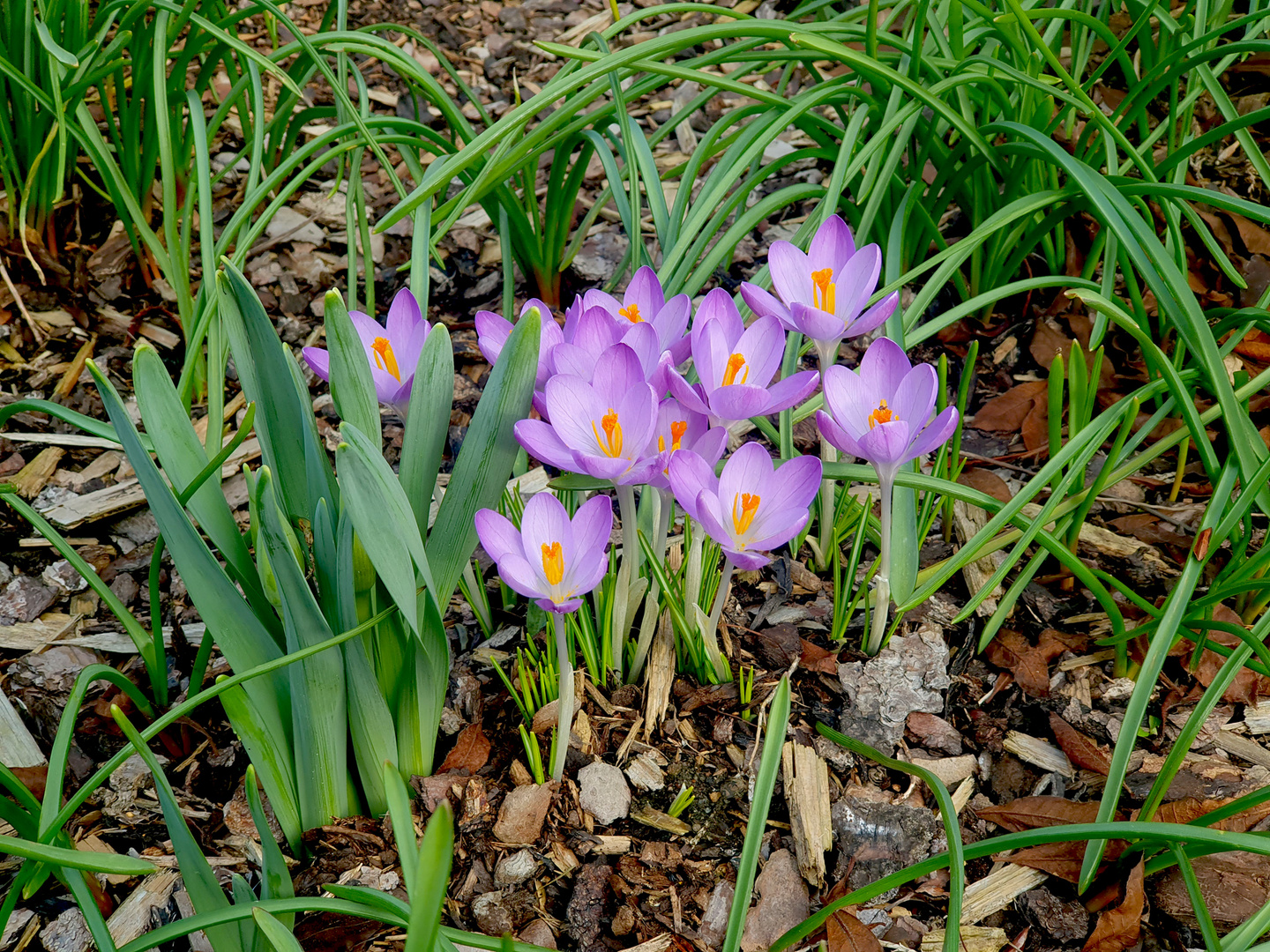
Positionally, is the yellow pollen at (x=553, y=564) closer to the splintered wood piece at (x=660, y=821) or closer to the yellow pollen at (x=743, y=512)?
the yellow pollen at (x=743, y=512)

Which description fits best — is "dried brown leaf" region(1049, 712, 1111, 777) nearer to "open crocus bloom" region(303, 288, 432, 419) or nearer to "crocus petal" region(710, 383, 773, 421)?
"crocus petal" region(710, 383, 773, 421)

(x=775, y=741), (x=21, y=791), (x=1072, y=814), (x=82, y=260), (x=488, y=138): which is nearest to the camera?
(x=775, y=741)

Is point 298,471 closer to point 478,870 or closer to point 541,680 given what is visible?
point 541,680

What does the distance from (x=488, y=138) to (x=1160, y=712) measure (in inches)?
46.5

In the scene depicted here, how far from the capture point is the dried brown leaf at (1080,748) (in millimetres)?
1172

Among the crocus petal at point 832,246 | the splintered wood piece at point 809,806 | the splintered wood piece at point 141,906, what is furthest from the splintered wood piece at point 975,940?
the splintered wood piece at point 141,906

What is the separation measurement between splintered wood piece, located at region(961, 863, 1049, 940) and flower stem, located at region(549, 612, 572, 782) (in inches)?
19.0

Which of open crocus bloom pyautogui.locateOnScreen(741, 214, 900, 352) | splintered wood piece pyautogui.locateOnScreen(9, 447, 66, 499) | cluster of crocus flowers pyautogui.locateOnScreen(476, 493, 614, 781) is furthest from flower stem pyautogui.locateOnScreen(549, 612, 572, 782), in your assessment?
splintered wood piece pyautogui.locateOnScreen(9, 447, 66, 499)

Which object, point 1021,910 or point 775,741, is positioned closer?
point 775,741

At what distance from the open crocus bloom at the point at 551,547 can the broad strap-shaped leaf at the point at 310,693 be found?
0.18m

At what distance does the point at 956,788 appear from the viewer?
1168 mm

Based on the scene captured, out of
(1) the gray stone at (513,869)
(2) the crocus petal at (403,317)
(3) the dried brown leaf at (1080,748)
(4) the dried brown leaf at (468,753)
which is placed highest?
(2) the crocus petal at (403,317)

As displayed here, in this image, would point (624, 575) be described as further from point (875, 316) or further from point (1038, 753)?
point (1038, 753)

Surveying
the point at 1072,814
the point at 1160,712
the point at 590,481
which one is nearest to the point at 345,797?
the point at 590,481
